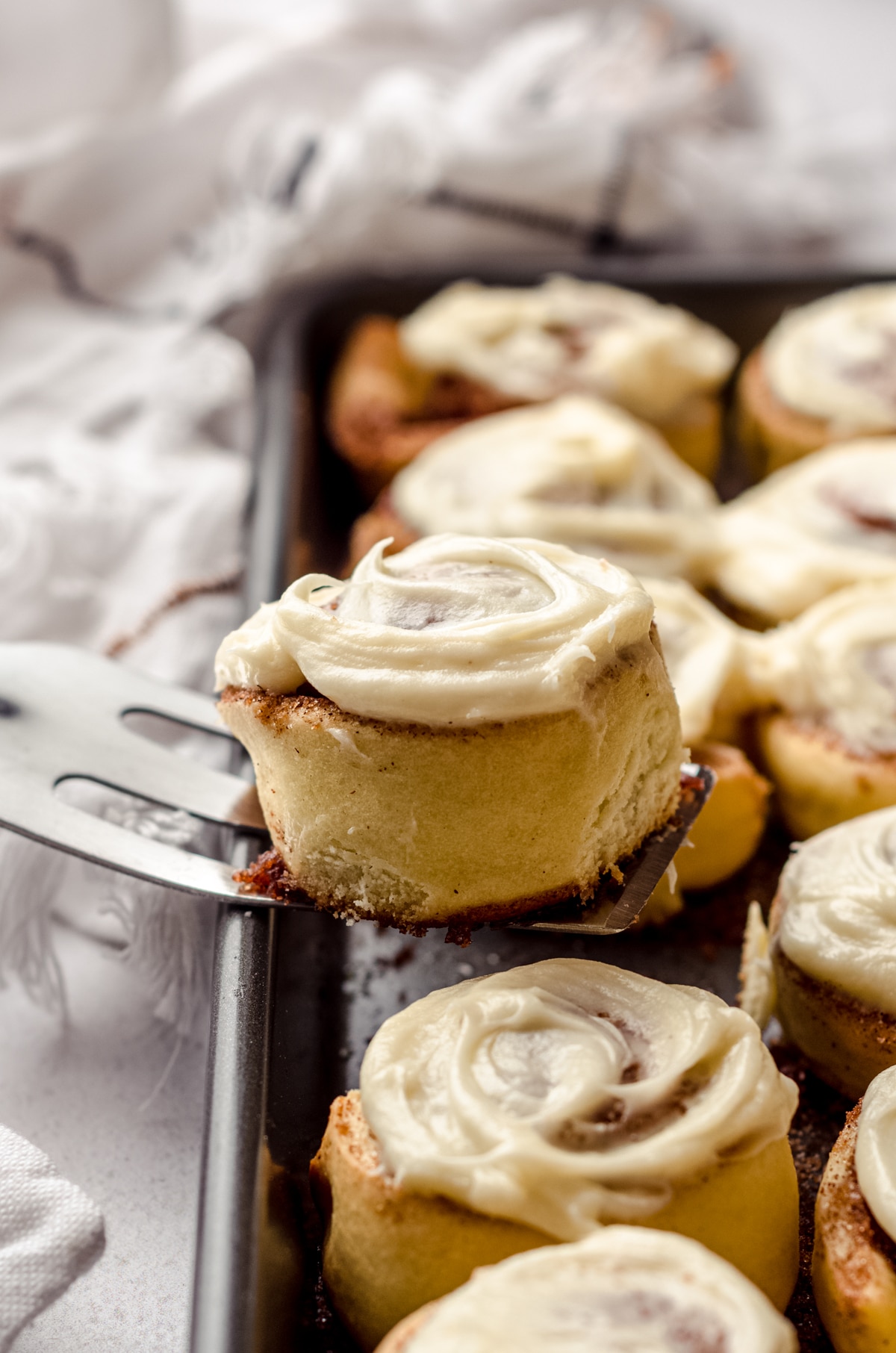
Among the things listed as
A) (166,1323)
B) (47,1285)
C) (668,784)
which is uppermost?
(668,784)

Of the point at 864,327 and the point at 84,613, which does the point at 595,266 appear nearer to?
the point at 864,327

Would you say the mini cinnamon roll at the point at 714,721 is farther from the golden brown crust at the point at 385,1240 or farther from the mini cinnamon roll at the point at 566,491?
the golden brown crust at the point at 385,1240

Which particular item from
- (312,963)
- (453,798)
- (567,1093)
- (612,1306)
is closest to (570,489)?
(312,963)

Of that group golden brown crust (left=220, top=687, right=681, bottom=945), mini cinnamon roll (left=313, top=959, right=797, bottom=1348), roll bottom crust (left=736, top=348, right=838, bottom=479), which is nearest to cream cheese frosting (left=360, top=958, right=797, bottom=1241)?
mini cinnamon roll (left=313, top=959, right=797, bottom=1348)

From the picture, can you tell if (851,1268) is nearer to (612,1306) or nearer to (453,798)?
(612,1306)

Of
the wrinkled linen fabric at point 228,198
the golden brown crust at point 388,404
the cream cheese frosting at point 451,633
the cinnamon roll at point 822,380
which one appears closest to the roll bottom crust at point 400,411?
the golden brown crust at point 388,404

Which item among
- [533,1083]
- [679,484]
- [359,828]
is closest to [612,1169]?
[533,1083]
